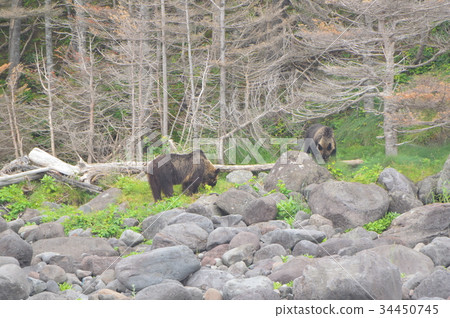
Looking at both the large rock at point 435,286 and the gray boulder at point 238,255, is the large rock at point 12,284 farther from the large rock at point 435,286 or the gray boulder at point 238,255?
the large rock at point 435,286

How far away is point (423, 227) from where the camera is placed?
29.7 feet

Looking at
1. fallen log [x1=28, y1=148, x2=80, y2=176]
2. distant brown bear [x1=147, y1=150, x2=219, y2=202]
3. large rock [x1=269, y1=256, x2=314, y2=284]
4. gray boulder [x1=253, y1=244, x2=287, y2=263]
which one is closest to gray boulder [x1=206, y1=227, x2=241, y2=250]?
gray boulder [x1=253, y1=244, x2=287, y2=263]

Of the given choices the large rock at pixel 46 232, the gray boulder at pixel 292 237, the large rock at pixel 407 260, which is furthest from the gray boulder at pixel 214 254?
the large rock at pixel 46 232

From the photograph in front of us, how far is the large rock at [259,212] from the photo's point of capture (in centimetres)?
1055

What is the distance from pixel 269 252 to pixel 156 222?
9.56 ft

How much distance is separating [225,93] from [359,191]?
28.3 feet

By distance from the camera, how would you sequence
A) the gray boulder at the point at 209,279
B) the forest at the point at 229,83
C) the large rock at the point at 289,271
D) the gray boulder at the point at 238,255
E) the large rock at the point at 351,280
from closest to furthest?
the large rock at the point at 351,280 < the large rock at the point at 289,271 < the gray boulder at the point at 209,279 < the gray boulder at the point at 238,255 < the forest at the point at 229,83

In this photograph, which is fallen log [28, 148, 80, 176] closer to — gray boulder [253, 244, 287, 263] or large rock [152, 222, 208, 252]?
large rock [152, 222, 208, 252]

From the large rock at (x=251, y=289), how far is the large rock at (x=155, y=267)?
3.03 feet

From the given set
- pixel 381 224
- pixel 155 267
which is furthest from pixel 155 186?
pixel 155 267

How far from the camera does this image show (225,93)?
1816 cm

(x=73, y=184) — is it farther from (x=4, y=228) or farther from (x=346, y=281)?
(x=346, y=281)

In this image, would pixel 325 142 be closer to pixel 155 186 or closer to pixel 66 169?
pixel 155 186

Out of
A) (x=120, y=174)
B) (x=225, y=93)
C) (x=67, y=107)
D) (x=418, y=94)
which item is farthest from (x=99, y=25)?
(x=418, y=94)
